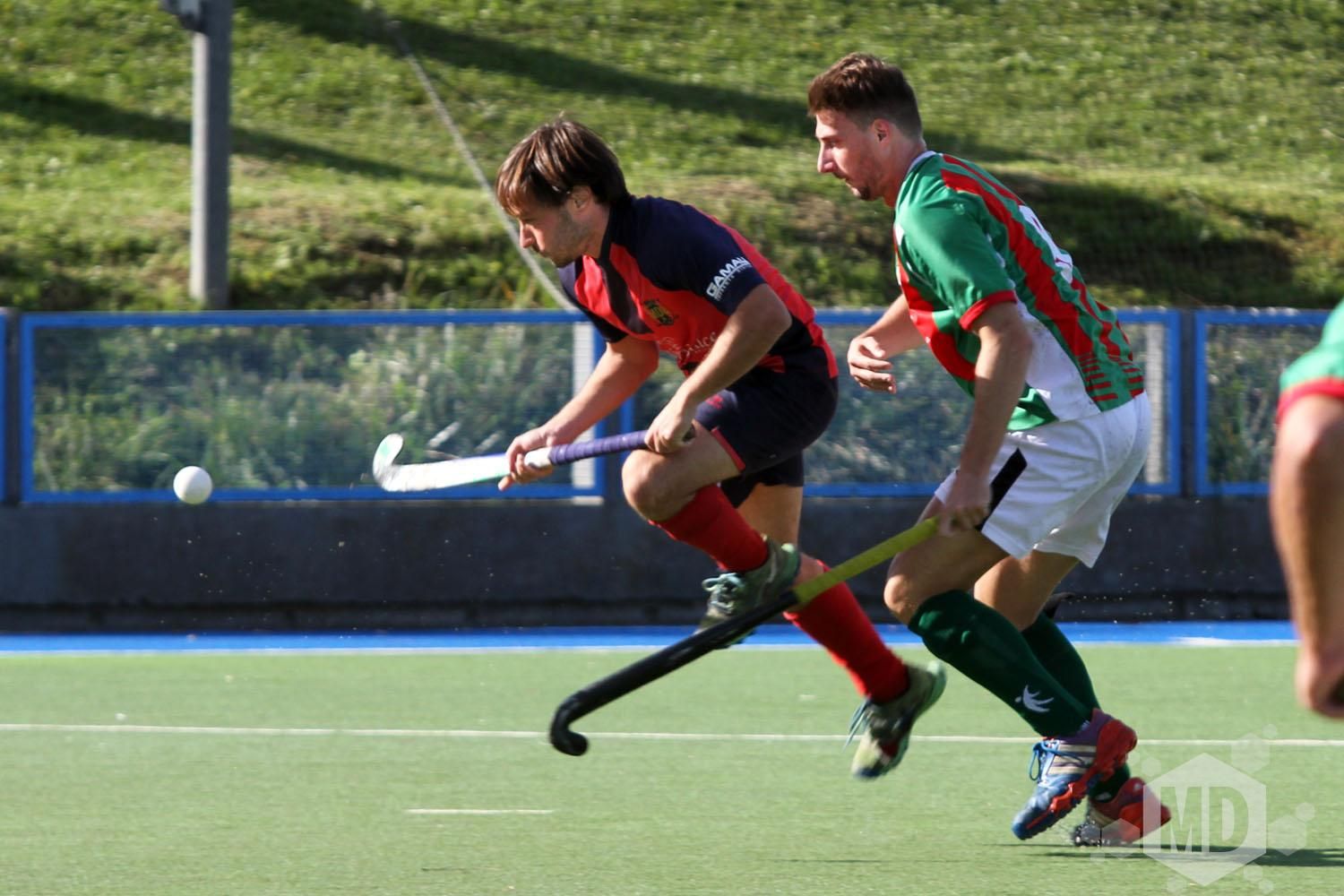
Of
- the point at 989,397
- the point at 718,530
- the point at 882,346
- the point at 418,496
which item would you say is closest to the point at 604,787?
the point at 718,530

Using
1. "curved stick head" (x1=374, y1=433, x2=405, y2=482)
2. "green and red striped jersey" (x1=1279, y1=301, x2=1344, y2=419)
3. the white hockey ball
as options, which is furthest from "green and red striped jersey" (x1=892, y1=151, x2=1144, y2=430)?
the white hockey ball

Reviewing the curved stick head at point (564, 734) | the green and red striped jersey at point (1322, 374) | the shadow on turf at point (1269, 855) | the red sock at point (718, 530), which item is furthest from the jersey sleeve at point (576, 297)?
the green and red striped jersey at point (1322, 374)

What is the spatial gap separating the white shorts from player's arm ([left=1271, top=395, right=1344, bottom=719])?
8.05ft

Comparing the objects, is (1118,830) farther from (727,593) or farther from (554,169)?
(554,169)

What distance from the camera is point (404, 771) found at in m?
5.73

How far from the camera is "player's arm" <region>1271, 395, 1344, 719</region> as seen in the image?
5.25 ft

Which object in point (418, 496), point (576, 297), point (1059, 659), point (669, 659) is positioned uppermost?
point (576, 297)

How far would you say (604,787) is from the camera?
5.41m

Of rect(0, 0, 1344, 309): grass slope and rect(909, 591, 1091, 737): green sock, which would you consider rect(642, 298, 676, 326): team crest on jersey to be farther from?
rect(0, 0, 1344, 309): grass slope

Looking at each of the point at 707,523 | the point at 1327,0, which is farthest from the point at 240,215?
the point at 1327,0

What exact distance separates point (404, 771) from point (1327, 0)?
21379mm

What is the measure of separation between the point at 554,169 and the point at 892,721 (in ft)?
4.70

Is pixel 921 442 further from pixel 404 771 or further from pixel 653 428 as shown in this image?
pixel 653 428

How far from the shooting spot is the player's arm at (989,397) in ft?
13.2
